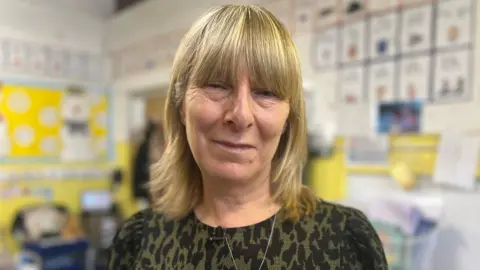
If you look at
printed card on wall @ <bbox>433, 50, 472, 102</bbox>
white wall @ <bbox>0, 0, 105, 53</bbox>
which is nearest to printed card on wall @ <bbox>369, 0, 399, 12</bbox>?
printed card on wall @ <bbox>433, 50, 472, 102</bbox>

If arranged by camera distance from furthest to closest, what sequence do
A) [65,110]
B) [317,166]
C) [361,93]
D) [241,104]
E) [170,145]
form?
[65,110] → [317,166] → [361,93] → [170,145] → [241,104]

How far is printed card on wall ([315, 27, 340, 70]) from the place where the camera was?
5.85ft

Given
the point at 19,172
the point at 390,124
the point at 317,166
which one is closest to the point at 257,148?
the point at 390,124

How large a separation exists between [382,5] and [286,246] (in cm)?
119

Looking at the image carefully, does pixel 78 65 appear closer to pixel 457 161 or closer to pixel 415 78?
pixel 415 78

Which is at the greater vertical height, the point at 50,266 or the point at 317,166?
the point at 317,166

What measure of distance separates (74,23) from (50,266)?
181 centimetres

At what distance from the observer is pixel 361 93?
1.69 metres

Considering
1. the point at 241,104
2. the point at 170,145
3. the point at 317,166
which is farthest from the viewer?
the point at 317,166

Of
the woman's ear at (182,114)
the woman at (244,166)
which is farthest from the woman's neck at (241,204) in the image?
Answer: the woman's ear at (182,114)

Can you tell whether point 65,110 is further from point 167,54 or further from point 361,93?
point 361,93

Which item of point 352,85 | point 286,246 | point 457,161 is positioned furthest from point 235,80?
point 352,85

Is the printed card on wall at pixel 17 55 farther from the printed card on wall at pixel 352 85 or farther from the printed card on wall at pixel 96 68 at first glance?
the printed card on wall at pixel 352 85

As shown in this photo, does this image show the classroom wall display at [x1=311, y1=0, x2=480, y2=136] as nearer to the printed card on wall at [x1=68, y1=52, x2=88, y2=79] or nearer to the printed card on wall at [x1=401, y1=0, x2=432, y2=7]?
the printed card on wall at [x1=401, y1=0, x2=432, y2=7]
